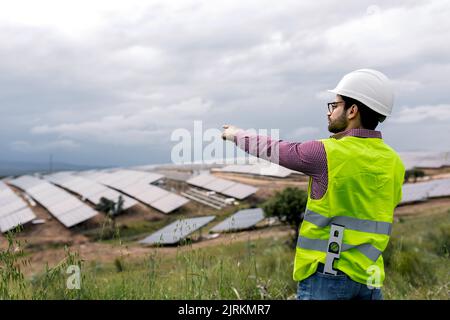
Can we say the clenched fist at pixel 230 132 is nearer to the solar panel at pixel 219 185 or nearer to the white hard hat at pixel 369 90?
the white hard hat at pixel 369 90

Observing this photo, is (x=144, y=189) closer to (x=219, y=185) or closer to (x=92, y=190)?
(x=92, y=190)

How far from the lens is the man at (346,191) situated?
2.36 m

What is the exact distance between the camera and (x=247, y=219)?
19453 millimetres

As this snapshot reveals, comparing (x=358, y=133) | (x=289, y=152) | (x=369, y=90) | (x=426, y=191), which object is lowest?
(x=426, y=191)

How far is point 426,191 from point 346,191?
23.1 metres

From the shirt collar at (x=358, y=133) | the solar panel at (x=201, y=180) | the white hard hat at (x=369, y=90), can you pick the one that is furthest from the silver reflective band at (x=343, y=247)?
the solar panel at (x=201, y=180)

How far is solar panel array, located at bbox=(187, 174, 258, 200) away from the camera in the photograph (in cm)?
2645

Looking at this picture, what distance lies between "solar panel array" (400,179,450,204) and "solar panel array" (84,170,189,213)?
453 inches

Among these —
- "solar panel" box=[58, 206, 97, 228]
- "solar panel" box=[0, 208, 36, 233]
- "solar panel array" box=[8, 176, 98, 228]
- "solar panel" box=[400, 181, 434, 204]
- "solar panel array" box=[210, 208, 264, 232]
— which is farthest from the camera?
"solar panel array" box=[8, 176, 98, 228]

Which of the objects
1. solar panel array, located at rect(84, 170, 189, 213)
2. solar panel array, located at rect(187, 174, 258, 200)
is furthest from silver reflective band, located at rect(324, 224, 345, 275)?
solar panel array, located at rect(187, 174, 258, 200)

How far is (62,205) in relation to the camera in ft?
84.3

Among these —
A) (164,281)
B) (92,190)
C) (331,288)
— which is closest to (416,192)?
(92,190)

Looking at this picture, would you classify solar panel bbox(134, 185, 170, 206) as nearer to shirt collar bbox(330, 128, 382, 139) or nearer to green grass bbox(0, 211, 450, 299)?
green grass bbox(0, 211, 450, 299)
